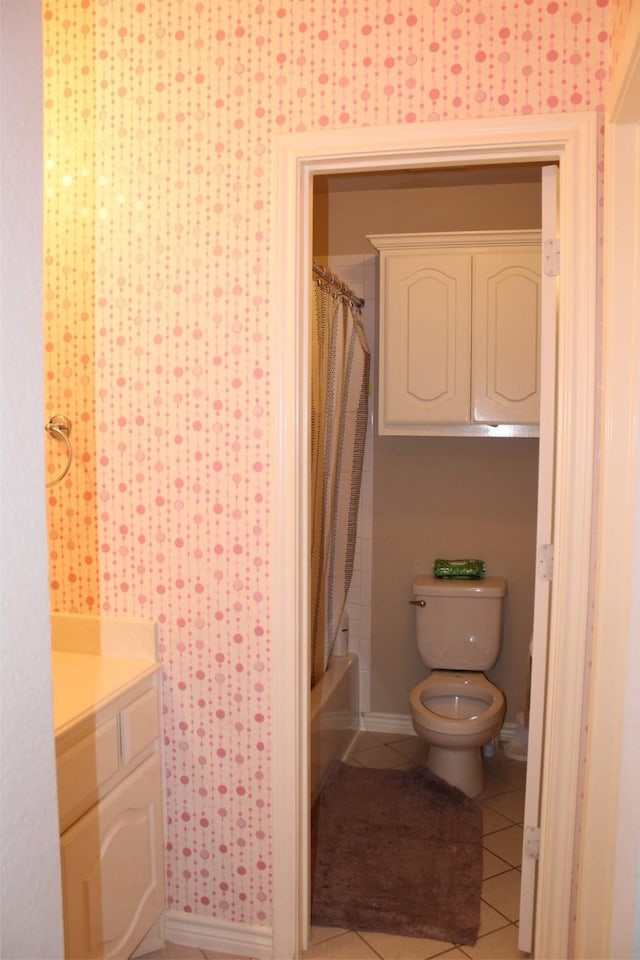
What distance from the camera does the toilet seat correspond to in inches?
121

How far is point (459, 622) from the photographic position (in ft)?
11.2

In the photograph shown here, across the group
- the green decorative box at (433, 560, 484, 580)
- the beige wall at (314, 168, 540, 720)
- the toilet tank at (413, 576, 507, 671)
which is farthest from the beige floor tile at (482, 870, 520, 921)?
the green decorative box at (433, 560, 484, 580)

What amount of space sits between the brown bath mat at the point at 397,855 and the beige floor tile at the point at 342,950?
6 centimetres

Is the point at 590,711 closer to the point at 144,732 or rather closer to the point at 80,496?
the point at 144,732

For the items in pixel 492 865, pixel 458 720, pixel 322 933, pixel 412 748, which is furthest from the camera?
pixel 412 748

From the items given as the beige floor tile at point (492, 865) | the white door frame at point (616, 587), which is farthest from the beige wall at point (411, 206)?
the beige floor tile at point (492, 865)

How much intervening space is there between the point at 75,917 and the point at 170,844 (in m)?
0.50

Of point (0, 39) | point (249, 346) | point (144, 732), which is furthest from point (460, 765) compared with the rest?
point (0, 39)

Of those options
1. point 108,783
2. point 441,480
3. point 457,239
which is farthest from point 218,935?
point 457,239

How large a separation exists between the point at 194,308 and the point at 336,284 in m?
1.20

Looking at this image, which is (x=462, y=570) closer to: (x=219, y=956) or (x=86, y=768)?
(x=219, y=956)

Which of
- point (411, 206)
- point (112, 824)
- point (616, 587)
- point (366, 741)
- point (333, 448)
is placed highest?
point (411, 206)

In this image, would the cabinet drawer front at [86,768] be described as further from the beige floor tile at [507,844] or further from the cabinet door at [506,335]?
the cabinet door at [506,335]

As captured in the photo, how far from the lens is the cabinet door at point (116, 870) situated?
165 cm
